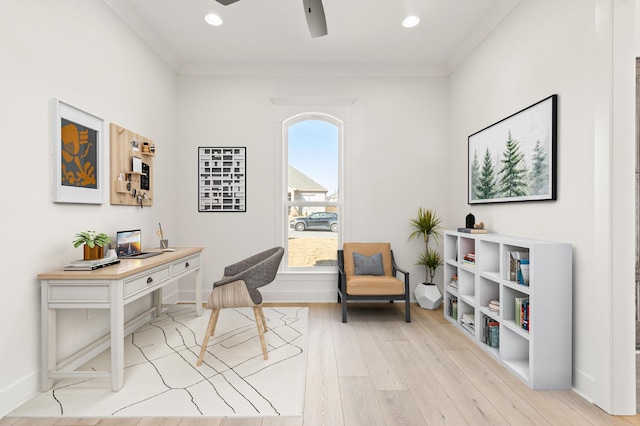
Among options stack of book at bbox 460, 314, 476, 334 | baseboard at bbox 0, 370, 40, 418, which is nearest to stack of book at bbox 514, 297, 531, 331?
stack of book at bbox 460, 314, 476, 334

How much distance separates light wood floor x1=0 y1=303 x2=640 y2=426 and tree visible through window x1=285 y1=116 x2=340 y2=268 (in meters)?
1.44

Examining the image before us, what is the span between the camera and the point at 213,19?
11.7ft

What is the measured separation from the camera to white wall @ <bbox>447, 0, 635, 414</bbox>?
2096 mm

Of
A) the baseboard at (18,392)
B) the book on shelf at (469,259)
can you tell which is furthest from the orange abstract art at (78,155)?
the book on shelf at (469,259)

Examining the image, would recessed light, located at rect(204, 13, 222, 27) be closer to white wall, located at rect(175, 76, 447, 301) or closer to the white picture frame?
white wall, located at rect(175, 76, 447, 301)

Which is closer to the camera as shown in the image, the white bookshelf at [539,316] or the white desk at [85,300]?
the white desk at [85,300]

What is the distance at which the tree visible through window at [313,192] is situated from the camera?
479 centimetres

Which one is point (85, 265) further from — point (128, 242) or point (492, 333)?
point (492, 333)

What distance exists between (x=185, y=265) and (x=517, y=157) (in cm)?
336

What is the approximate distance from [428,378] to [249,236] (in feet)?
9.54

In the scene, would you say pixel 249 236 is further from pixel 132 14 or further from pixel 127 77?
pixel 132 14

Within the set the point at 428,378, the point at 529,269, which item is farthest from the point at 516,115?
the point at 428,378

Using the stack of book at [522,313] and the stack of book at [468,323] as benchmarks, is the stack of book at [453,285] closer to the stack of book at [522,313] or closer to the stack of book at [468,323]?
the stack of book at [468,323]

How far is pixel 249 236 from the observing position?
4.67 m
